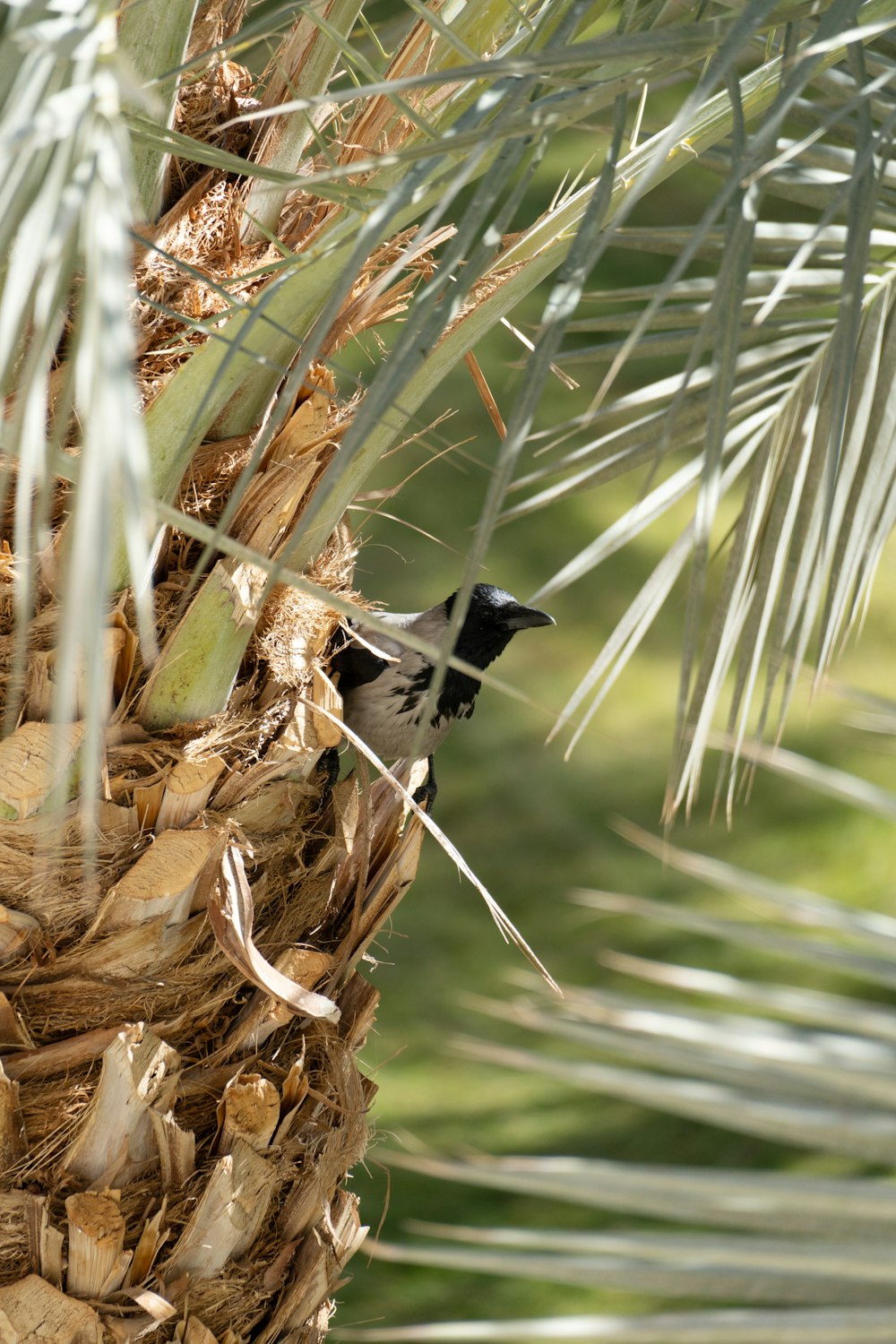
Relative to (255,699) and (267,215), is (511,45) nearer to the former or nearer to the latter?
(267,215)

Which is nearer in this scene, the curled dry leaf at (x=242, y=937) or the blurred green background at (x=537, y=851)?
the curled dry leaf at (x=242, y=937)

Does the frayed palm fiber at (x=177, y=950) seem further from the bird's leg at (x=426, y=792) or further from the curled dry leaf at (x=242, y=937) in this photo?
the bird's leg at (x=426, y=792)

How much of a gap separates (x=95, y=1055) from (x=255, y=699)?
0.76 feet

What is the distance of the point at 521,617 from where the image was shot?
130 centimetres

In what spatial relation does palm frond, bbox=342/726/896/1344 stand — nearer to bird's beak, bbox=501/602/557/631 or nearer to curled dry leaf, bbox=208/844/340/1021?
curled dry leaf, bbox=208/844/340/1021

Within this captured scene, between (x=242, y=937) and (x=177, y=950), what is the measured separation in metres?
0.06

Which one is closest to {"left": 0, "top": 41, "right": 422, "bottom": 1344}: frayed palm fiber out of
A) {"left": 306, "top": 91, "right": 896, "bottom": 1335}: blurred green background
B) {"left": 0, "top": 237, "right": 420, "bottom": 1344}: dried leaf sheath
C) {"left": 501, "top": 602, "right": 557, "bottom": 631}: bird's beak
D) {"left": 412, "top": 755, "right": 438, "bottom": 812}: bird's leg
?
{"left": 0, "top": 237, "right": 420, "bottom": 1344}: dried leaf sheath

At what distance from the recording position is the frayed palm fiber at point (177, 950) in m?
0.79

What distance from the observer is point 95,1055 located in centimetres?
81

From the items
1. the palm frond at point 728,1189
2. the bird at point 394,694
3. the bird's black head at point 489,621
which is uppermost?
the bird's black head at point 489,621

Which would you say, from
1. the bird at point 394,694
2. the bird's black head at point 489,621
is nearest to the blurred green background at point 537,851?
the bird's black head at point 489,621

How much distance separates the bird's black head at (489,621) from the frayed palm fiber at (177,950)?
42 cm

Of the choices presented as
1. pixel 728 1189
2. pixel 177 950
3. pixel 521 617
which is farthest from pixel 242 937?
pixel 521 617

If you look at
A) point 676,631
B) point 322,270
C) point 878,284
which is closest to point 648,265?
point 676,631
